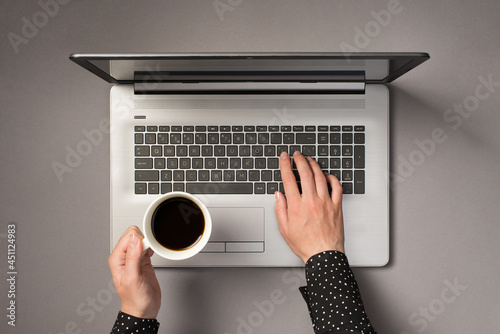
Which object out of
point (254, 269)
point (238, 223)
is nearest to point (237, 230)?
point (238, 223)

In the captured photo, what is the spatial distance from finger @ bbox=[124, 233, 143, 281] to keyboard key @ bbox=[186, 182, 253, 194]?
0.16 meters

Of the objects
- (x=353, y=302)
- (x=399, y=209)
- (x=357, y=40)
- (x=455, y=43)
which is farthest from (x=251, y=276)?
(x=455, y=43)

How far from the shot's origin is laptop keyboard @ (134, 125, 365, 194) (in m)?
0.72

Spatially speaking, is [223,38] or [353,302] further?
[223,38]

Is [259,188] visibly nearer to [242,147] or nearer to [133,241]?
[242,147]

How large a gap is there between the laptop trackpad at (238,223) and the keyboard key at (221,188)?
0.04 meters

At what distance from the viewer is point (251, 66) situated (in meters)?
0.64

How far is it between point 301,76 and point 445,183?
43 cm

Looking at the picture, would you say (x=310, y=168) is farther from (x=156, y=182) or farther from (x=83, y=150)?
(x=83, y=150)

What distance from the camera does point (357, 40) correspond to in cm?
76

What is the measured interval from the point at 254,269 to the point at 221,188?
22 centimetres

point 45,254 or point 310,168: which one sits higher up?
point 310,168

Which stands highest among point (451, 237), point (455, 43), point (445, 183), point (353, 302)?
point (455, 43)

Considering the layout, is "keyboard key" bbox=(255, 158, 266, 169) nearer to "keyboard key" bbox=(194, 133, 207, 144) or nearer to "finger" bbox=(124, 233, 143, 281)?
"keyboard key" bbox=(194, 133, 207, 144)
